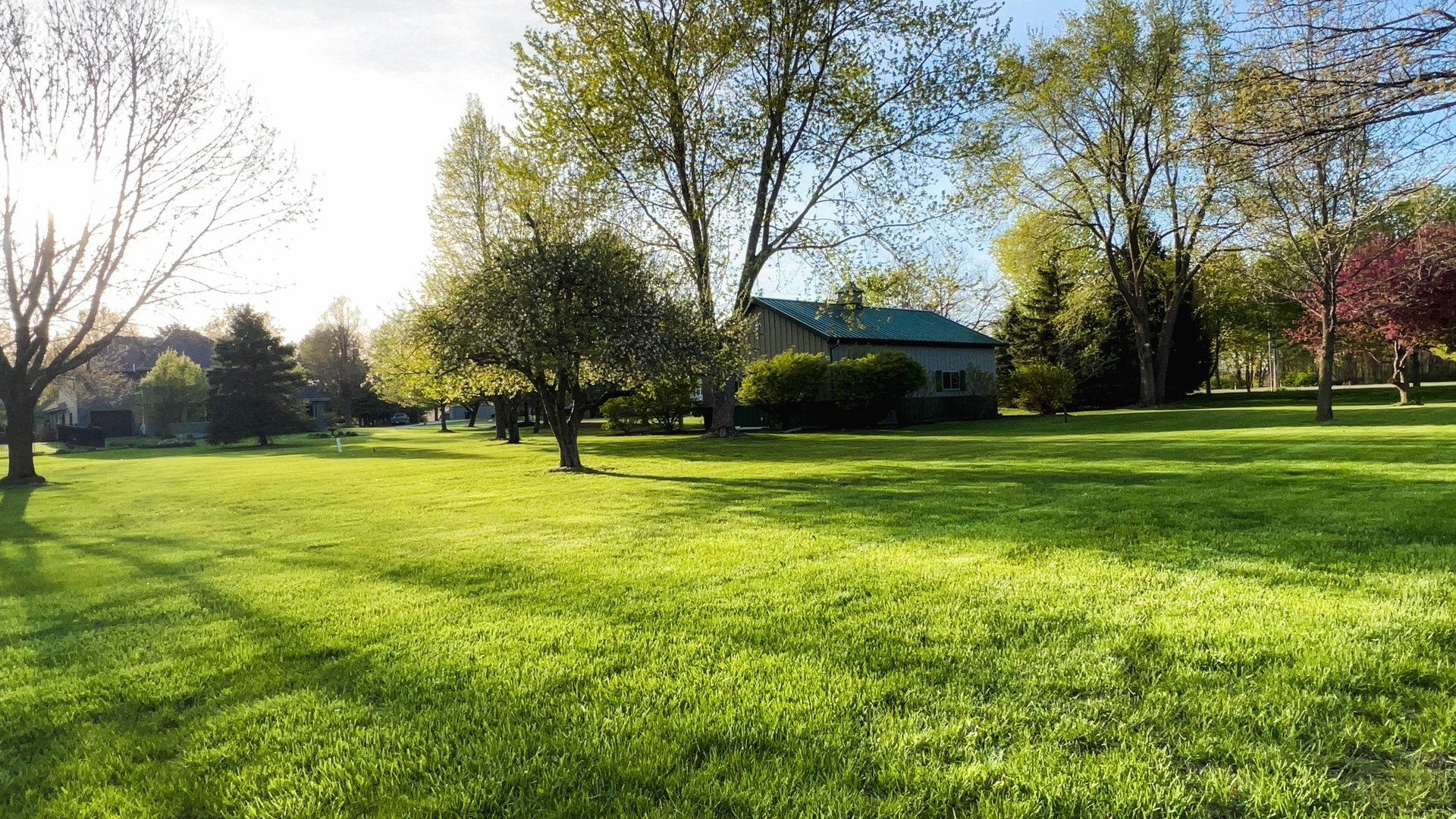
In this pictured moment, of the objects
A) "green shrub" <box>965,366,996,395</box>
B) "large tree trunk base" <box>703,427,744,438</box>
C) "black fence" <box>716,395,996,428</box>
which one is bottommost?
"large tree trunk base" <box>703,427,744,438</box>

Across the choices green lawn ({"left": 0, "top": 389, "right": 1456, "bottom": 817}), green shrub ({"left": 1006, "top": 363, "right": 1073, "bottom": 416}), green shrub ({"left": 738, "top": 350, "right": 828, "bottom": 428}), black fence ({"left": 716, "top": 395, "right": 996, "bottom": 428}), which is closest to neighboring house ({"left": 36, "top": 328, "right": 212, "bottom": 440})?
black fence ({"left": 716, "top": 395, "right": 996, "bottom": 428})

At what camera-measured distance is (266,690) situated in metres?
3.35

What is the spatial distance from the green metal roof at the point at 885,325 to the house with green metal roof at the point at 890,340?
1.5 inches

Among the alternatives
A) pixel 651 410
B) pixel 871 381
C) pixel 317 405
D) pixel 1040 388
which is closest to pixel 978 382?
pixel 1040 388

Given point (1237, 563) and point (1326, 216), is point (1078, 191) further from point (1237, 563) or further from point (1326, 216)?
point (1237, 563)

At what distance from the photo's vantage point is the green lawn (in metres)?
2.41

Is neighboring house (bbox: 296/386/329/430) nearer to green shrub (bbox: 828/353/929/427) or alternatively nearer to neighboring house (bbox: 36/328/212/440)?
neighboring house (bbox: 36/328/212/440)

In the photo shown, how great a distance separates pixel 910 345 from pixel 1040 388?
22.3 feet

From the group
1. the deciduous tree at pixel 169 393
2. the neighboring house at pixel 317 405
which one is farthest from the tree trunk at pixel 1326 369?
the neighboring house at pixel 317 405

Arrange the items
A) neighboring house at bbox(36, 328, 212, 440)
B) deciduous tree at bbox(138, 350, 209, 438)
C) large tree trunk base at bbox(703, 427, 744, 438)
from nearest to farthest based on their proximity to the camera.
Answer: large tree trunk base at bbox(703, 427, 744, 438)
deciduous tree at bbox(138, 350, 209, 438)
neighboring house at bbox(36, 328, 212, 440)

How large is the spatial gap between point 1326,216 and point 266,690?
21068 mm

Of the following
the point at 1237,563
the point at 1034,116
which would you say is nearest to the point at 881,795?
the point at 1237,563

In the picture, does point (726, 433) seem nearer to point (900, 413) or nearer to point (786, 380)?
point (786, 380)

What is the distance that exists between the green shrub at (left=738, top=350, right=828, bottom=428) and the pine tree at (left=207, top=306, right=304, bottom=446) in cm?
2331
